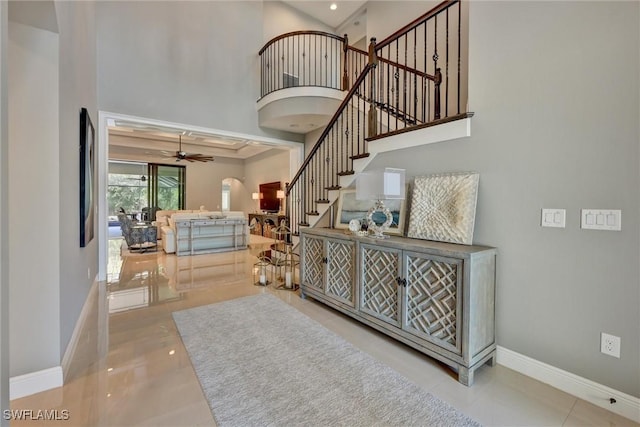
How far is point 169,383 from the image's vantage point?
1.88m

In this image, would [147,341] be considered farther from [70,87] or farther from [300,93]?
[300,93]

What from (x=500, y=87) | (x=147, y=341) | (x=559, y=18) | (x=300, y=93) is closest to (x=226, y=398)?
(x=147, y=341)

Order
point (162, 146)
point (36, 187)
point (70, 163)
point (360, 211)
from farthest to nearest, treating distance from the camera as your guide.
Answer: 1. point (162, 146)
2. point (360, 211)
3. point (70, 163)
4. point (36, 187)

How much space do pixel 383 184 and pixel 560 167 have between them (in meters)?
1.20

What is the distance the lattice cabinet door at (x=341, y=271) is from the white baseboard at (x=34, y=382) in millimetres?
2214

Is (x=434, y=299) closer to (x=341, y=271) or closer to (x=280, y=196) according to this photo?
(x=341, y=271)

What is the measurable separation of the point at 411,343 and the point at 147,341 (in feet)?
7.49

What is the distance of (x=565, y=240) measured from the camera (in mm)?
1810

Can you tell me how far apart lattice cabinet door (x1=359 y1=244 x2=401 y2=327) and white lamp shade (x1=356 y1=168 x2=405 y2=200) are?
493 mm

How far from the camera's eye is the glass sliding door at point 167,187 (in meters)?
11.1

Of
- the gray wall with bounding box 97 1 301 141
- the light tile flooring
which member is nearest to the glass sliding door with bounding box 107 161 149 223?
the gray wall with bounding box 97 1 301 141

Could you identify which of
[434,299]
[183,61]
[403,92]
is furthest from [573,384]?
[183,61]

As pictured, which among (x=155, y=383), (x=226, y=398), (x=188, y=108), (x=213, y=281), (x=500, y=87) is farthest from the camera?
(x=188, y=108)

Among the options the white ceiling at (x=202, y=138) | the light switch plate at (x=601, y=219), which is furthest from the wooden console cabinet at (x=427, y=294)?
the white ceiling at (x=202, y=138)
